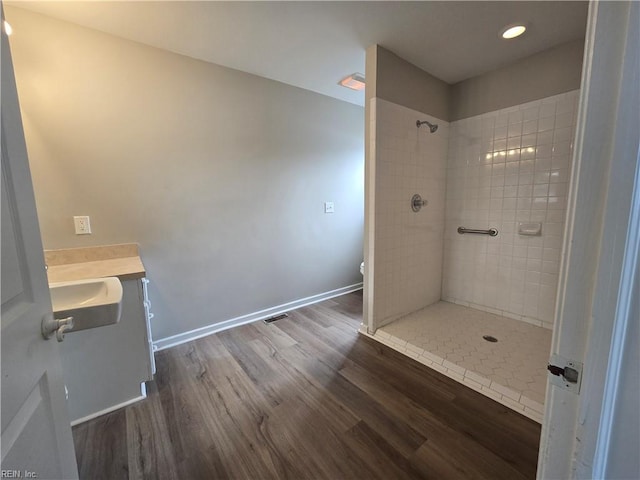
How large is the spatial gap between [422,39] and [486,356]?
2.41 m

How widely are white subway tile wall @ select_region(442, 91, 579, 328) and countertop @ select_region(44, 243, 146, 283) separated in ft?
9.54

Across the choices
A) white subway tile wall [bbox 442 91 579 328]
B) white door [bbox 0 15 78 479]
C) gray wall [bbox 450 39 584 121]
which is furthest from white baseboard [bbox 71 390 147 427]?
gray wall [bbox 450 39 584 121]

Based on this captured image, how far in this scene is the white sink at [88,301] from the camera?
3.75 feet

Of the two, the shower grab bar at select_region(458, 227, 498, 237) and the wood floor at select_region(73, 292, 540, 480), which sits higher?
the shower grab bar at select_region(458, 227, 498, 237)

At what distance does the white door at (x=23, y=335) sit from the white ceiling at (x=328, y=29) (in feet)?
4.81

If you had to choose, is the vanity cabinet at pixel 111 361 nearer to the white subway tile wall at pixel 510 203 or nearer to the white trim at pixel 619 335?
the white trim at pixel 619 335

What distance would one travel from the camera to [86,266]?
5.79 ft

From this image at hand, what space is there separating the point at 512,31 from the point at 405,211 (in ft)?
4.81

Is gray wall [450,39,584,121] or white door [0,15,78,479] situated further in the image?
gray wall [450,39,584,121]

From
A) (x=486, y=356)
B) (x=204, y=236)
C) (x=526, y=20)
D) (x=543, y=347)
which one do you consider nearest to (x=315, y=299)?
(x=204, y=236)

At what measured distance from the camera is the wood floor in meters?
1.25

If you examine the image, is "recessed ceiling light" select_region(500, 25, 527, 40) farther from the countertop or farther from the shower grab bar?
the countertop

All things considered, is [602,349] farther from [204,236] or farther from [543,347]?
[204,236]

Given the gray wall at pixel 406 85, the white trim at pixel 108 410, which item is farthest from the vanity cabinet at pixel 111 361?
the gray wall at pixel 406 85
